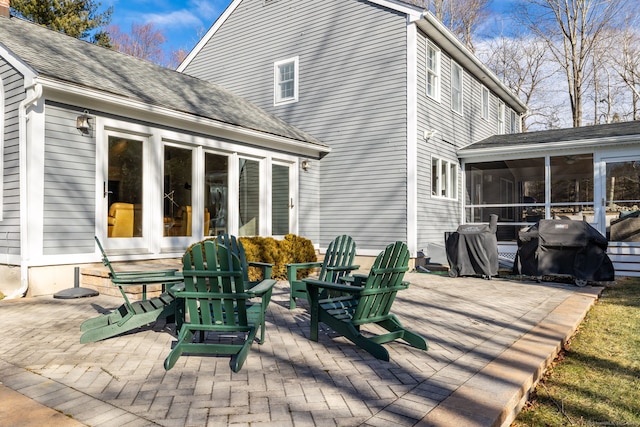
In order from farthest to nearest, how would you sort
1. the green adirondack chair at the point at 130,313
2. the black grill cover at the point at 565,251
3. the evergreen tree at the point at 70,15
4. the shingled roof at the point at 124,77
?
the evergreen tree at the point at 70,15 < the black grill cover at the point at 565,251 < the shingled roof at the point at 124,77 < the green adirondack chair at the point at 130,313

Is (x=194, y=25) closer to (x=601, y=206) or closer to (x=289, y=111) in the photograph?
(x=289, y=111)

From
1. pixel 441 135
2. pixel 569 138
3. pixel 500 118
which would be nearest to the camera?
pixel 569 138

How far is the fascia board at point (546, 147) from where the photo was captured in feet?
33.8

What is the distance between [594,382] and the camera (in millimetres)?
3271

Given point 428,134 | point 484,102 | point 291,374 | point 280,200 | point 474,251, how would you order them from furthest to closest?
point 484,102, point 428,134, point 280,200, point 474,251, point 291,374

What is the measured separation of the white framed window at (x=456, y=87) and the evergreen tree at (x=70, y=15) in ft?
48.3

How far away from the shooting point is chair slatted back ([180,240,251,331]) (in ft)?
10.7

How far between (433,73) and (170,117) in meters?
6.69

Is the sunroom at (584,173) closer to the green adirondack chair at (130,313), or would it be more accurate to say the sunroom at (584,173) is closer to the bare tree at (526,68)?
the green adirondack chair at (130,313)

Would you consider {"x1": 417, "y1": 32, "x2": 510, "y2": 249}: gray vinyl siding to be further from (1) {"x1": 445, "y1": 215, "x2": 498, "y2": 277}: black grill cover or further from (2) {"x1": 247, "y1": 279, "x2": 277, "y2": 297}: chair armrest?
(2) {"x1": 247, "y1": 279, "x2": 277, "y2": 297}: chair armrest

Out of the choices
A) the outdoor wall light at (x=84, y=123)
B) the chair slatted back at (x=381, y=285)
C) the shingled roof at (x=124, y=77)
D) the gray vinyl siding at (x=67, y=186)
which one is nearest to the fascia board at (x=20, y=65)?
the shingled roof at (x=124, y=77)

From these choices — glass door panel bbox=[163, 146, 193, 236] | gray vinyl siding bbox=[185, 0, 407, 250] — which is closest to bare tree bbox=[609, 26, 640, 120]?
gray vinyl siding bbox=[185, 0, 407, 250]

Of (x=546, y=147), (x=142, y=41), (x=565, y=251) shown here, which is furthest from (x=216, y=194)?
(x=142, y=41)

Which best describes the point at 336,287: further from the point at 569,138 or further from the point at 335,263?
the point at 569,138
